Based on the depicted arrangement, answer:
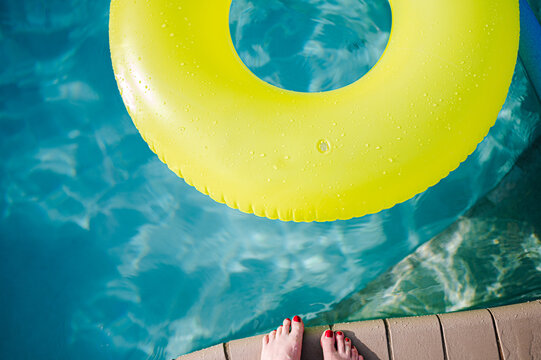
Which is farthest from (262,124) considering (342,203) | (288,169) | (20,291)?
(20,291)

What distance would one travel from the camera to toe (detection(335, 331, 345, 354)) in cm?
160

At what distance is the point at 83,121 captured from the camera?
205cm

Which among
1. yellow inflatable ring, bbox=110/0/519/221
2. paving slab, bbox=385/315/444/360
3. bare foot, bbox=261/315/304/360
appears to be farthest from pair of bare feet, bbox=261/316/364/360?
yellow inflatable ring, bbox=110/0/519/221

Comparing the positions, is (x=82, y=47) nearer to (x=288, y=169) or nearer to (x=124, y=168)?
(x=124, y=168)

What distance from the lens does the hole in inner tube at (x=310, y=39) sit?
1.94 metres

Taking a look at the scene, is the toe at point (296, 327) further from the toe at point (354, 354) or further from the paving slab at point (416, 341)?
the paving slab at point (416, 341)

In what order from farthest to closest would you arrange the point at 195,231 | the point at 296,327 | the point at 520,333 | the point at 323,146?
the point at 195,231, the point at 296,327, the point at 520,333, the point at 323,146

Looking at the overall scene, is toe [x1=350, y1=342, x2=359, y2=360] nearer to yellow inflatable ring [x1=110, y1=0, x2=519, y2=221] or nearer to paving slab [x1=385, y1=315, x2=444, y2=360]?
paving slab [x1=385, y1=315, x2=444, y2=360]

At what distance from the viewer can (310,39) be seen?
1970 millimetres

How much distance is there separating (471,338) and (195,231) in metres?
1.21

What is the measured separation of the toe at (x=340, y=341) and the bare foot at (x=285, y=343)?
14cm

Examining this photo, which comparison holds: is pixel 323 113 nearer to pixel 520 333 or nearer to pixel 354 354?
pixel 354 354

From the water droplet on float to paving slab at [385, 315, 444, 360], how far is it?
0.82m

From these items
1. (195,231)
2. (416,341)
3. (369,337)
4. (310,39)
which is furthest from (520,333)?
(310,39)
